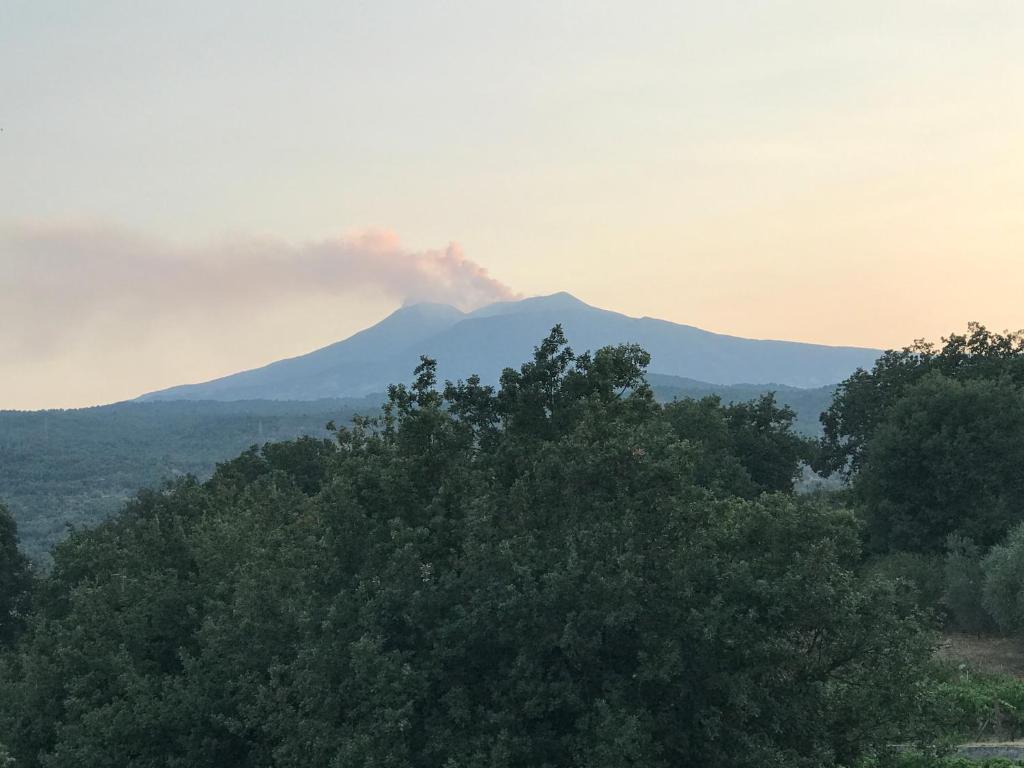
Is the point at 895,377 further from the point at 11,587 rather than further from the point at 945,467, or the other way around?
the point at 11,587

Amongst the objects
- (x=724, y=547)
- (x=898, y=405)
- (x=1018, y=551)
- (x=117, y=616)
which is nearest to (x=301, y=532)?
(x=117, y=616)

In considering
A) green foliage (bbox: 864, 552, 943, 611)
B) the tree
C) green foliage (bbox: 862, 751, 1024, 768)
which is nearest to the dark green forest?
green foliage (bbox: 862, 751, 1024, 768)

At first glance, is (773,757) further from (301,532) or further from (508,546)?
(301,532)

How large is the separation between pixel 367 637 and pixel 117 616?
14.6 meters

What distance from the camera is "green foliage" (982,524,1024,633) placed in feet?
127

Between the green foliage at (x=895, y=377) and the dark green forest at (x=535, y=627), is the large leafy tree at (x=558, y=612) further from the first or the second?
the green foliage at (x=895, y=377)

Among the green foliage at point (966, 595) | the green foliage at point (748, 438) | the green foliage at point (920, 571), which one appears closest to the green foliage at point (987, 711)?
the green foliage at point (966, 595)

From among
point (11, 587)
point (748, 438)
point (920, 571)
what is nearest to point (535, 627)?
point (920, 571)

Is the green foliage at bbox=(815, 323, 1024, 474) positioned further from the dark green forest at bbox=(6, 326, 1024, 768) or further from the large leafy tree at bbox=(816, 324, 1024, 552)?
the dark green forest at bbox=(6, 326, 1024, 768)

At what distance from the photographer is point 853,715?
20.5 metres

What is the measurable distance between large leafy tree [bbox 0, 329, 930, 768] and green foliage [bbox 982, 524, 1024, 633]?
67.5ft

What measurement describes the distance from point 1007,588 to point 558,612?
92.4 ft

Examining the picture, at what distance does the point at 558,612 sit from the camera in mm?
19188

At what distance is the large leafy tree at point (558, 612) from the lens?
18.8 metres
